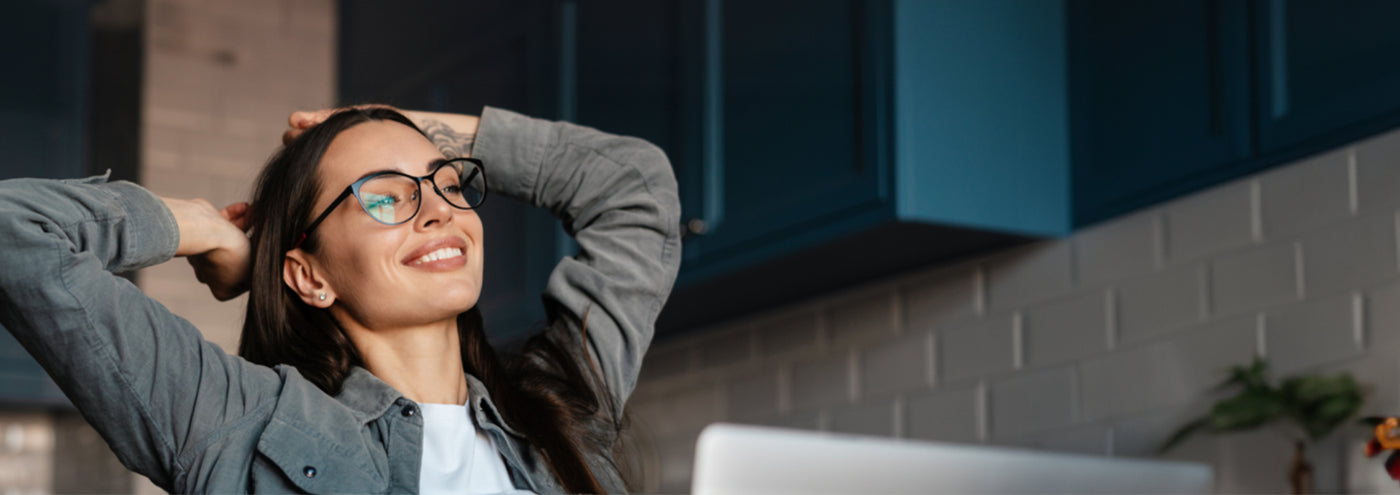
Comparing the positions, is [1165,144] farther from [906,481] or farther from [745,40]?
[906,481]

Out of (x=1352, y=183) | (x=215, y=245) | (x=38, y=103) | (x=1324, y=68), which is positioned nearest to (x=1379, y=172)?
(x=1352, y=183)

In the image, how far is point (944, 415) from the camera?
267 cm

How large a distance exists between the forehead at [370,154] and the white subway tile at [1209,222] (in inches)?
44.9

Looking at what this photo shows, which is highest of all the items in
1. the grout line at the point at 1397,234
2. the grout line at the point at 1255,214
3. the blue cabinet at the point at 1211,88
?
the blue cabinet at the point at 1211,88

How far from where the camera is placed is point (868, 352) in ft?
9.38

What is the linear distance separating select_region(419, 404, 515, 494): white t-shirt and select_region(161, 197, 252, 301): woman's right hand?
28 centimetres

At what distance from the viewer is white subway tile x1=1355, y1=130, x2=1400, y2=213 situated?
1.92 meters

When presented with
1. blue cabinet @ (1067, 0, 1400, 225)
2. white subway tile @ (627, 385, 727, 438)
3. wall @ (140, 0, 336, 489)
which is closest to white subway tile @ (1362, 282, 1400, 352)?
blue cabinet @ (1067, 0, 1400, 225)

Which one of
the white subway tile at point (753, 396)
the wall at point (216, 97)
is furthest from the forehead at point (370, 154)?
the wall at point (216, 97)

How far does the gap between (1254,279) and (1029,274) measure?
1.51 ft

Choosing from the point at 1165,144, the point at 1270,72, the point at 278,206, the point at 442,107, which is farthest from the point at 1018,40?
the point at 442,107

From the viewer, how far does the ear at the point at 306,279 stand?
1.72m

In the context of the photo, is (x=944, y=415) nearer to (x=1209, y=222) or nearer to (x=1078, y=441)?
(x=1078, y=441)

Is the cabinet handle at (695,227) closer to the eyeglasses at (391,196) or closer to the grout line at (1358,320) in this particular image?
the eyeglasses at (391,196)
